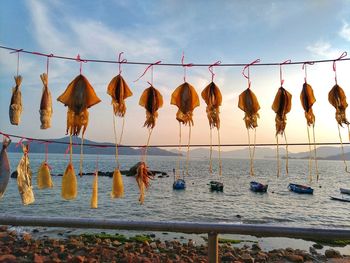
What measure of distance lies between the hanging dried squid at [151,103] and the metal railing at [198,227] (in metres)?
1.21

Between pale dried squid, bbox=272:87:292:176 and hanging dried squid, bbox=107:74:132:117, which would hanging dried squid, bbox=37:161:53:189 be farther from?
pale dried squid, bbox=272:87:292:176

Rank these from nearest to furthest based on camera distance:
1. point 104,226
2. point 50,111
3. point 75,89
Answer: point 104,226 → point 75,89 → point 50,111

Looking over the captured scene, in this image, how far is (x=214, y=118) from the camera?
12.8ft

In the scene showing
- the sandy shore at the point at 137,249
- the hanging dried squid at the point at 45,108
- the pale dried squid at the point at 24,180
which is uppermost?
the hanging dried squid at the point at 45,108

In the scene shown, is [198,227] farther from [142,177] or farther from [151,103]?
[151,103]

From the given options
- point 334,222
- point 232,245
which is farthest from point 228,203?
point 232,245

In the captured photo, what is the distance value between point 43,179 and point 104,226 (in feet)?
5.23

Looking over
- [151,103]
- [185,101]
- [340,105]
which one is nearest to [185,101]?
[185,101]

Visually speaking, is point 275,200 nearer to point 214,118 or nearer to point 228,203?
point 228,203

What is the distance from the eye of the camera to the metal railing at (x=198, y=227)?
2.93 m

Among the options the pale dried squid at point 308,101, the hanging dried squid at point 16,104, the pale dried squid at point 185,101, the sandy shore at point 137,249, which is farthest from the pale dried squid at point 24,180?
the sandy shore at point 137,249

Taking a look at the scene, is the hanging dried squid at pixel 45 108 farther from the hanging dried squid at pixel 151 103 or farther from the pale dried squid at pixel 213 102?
the pale dried squid at pixel 213 102

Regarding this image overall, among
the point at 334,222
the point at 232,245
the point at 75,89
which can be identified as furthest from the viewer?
the point at 334,222

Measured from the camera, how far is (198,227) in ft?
9.80
